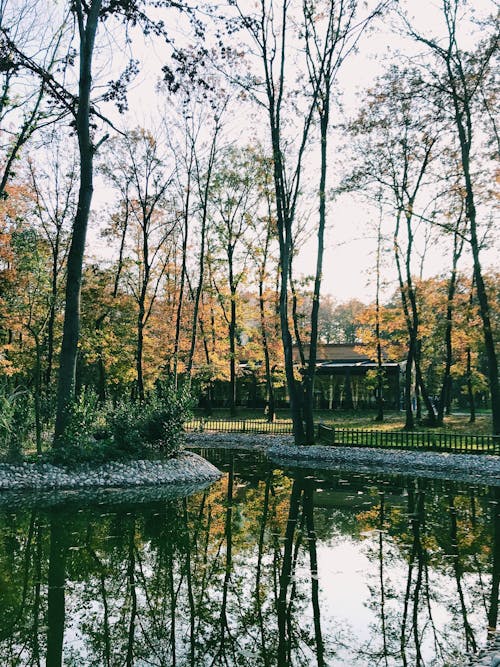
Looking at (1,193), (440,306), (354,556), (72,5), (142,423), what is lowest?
(354,556)

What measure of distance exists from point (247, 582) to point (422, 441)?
566 inches

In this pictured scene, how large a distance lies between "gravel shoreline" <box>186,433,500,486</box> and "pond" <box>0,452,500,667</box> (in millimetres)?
4546

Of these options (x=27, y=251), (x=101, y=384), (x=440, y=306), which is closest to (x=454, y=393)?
(x=440, y=306)

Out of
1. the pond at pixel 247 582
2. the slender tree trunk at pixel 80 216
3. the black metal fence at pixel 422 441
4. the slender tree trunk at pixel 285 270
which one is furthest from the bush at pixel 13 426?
the black metal fence at pixel 422 441

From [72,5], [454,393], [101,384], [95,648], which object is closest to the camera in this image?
[95,648]

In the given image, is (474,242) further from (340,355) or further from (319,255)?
(340,355)

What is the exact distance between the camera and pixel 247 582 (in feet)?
24.4

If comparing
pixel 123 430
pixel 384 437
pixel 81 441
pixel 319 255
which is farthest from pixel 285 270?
pixel 81 441

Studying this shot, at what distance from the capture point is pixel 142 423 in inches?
644

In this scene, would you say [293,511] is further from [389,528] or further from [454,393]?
[454,393]

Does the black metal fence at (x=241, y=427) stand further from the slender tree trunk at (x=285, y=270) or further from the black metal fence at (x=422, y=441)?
the slender tree trunk at (x=285, y=270)

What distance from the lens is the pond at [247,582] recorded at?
5602 mm

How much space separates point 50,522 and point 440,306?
23.5 metres

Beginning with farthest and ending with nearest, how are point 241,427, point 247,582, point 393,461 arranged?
1. point 241,427
2. point 393,461
3. point 247,582
